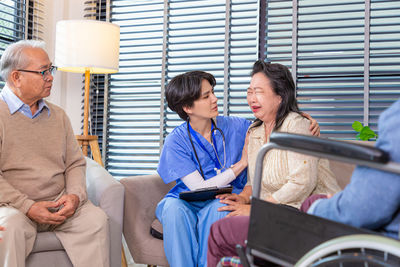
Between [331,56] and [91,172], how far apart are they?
1971mm

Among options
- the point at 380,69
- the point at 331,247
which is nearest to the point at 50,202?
the point at 331,247

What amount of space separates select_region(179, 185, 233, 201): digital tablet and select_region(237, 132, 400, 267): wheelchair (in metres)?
0.90

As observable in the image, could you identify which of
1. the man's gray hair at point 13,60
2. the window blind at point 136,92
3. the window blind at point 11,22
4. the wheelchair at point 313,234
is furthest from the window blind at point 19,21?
the wheelchair at point 313,234

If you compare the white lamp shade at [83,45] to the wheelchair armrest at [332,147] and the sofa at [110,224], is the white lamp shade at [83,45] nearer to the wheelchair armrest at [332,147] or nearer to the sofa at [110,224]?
the sofa at [110,224]

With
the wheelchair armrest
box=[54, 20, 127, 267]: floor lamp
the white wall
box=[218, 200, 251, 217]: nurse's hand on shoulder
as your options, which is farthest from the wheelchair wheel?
the white wall

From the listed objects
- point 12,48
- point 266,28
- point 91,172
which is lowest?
point 91,172

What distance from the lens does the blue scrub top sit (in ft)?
7.85

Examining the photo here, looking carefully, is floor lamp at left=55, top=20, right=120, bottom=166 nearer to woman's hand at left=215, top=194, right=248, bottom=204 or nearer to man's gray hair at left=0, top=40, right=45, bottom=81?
man's gray hair at left=0, top=40, right=45, bottom=81

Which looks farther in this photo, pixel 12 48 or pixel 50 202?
pixel 12 48

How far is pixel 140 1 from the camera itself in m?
3.96

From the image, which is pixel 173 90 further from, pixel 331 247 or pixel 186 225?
pixel 331 247

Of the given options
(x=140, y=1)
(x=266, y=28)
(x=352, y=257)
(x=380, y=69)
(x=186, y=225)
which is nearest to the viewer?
(x=352, y=257)

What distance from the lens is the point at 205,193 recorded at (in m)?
2.22

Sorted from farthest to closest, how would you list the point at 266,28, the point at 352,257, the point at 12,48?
the point at 266,28, the point at 12,48, the point at 352,257
